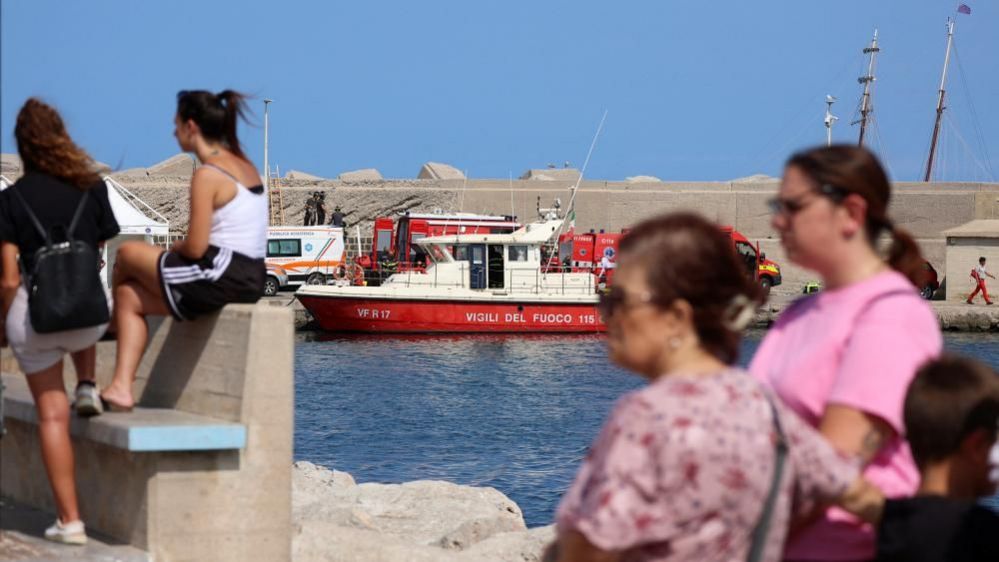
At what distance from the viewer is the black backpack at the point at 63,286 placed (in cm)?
475

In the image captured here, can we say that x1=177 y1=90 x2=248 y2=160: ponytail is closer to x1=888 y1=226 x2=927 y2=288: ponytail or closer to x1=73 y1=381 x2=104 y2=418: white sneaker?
x1=73 y1=381 x2=104 y2=418: white sneaker

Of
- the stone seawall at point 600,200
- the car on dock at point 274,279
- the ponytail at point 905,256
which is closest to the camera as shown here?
the ponytail at point 905,256

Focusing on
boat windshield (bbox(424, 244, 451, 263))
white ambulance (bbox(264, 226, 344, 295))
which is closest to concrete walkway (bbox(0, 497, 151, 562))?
boat windshield (bbox(424, 244, 451, 263))

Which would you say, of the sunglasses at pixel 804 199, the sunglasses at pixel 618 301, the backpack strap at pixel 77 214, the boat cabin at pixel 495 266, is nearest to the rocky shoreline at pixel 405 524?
the backpack strap at pixel 77 214

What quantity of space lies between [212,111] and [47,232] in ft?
2.31

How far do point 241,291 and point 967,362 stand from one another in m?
2.91

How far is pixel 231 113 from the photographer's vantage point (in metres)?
5.10

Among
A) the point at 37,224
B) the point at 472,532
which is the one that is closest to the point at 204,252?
the point at 37,224

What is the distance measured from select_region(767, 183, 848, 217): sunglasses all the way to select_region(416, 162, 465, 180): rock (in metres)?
49.7

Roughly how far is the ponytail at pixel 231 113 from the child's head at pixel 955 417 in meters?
2.98

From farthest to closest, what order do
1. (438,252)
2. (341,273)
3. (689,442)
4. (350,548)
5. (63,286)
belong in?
(341,273) < (438,252) < (350,548) < (63,286) < (689,442)

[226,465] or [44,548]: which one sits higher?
[226,465]

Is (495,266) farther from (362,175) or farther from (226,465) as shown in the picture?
(226,465)

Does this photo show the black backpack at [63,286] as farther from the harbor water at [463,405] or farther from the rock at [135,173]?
the rock at [135,173]
